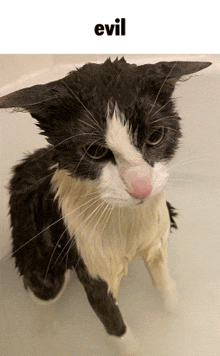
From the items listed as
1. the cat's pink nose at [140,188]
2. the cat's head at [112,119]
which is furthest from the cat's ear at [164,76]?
the cat's pink nose at [140,188]

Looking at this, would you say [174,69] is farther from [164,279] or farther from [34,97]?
[164,279]

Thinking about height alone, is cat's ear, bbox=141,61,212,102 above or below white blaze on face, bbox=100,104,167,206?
above

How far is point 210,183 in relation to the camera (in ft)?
2.50

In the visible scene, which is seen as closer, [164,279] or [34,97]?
[34,97]

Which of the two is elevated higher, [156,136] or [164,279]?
[156,136]

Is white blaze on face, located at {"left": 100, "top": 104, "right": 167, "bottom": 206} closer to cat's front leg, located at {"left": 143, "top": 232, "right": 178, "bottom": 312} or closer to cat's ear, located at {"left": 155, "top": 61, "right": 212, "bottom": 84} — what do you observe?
cat's ear, located at {"left": 155, "top": 61, "right": 212, "bottom": 84}

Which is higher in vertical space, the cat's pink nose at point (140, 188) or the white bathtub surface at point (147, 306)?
the cat's pink nose at point (140, 188)

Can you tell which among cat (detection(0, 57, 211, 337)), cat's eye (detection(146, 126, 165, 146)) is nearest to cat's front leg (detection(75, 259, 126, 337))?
cat (detection(0, 57, 211, 337))

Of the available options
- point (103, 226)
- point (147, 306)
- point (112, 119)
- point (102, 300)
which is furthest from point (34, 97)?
point (147, 306)

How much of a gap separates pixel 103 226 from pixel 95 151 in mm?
139

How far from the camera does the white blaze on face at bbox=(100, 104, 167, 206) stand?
436 mm

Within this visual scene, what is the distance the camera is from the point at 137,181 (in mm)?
437

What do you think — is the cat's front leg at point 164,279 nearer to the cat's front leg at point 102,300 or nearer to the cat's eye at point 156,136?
the cat's front leg at point 102,300

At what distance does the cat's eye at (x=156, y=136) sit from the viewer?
1.51 feet
